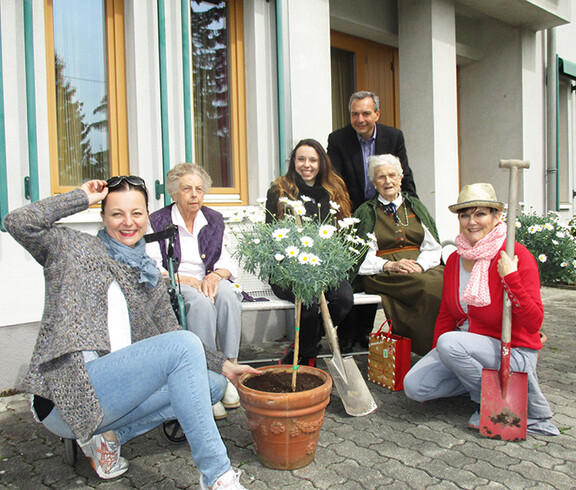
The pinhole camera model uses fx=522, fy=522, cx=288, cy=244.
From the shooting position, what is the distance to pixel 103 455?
7.57ft

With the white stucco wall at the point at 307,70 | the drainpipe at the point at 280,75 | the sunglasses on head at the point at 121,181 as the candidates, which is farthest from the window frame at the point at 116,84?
the sunglasses on head at the point at 121,181

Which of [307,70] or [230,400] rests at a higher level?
[307,70]

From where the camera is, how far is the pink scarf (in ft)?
9.29

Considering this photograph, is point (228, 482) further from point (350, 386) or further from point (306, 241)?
point (350, 386)

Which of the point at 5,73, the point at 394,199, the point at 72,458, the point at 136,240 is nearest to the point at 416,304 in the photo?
the point at 394,199

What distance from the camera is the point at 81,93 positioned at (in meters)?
4.08

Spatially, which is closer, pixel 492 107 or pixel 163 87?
pixel 163 87

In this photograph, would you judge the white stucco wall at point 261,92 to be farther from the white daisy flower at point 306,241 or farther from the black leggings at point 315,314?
the white daisy flower at point 306,241

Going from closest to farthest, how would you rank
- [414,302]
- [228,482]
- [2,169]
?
[228,482]
[2,169]
[414,302]

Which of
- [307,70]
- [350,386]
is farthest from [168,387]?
[307,70]

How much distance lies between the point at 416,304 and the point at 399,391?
604 millimetres

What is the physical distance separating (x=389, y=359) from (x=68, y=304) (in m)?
2.20

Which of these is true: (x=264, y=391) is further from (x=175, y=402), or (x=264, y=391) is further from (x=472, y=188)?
(x=472, y=188)

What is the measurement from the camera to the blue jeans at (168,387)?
6.62ft
